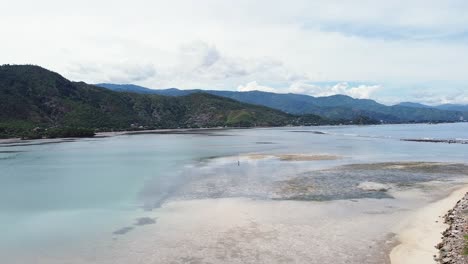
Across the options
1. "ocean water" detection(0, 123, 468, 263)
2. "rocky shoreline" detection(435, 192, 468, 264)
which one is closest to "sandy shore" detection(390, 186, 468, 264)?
"rocky shoreline" detection(435, 192, 468, 264)

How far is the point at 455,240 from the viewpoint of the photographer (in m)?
20.5

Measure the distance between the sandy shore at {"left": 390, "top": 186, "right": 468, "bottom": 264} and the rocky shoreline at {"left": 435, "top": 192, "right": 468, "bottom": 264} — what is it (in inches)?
14.9

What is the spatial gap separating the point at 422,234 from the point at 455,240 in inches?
114

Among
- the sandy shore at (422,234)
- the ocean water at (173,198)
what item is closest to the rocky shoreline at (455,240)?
the sandy shore at (422,234)

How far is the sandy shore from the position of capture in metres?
19.8

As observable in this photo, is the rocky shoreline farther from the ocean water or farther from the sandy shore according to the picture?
the ocean water

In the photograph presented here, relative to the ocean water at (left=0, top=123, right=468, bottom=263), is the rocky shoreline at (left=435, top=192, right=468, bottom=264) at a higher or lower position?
higher

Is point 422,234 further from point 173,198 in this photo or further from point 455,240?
point 173,198

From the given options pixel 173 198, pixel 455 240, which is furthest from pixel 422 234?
pixel 173 198

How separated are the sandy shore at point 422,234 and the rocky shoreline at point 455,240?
14.9 inches

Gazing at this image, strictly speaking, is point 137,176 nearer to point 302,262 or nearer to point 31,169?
point 31,169

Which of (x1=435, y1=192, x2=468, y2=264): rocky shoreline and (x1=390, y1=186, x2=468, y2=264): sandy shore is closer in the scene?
(x1=435, y1=192, x2=468, y2=264): rocky shoreline

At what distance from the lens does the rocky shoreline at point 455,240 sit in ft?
59.2

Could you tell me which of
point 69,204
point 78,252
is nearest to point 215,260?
point 78,252
